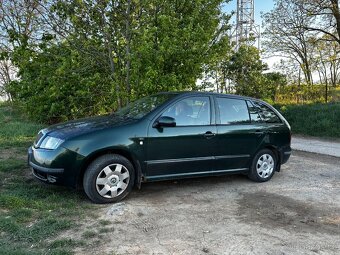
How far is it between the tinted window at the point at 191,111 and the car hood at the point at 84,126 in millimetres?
676

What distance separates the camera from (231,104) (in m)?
6.11

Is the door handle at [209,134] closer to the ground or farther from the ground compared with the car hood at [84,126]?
closer to the ground

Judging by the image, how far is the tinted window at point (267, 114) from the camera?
6.54 metres

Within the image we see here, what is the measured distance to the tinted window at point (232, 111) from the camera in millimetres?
5930

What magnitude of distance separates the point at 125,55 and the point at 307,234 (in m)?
5.44

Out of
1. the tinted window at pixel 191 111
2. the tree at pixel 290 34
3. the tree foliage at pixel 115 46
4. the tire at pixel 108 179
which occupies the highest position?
the tree at pixel 290 34

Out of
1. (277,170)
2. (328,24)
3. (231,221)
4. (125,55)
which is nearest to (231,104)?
(277,170)

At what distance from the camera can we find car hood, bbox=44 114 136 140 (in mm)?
4891

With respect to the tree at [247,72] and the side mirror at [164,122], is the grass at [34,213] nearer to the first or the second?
the side mirror at [164,122]

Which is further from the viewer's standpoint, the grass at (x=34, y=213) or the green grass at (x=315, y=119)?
the green grass at (x=315, y=119)

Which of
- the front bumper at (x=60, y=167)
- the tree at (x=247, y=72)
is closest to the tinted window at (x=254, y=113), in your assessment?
the front bumper at (x=60, y=167)

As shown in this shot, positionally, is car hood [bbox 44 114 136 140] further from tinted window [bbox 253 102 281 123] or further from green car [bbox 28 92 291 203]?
tinted window [bbox 253 102 281 123]

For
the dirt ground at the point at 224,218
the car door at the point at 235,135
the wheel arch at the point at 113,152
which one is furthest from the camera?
the car door at the point at 235,135

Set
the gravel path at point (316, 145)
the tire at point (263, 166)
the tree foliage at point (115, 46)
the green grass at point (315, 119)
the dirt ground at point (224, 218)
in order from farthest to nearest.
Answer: the green grass at point (315, 119), the gravel path at point (316, 145), the tree foliage at point (115, 46), the tire at point (263, 166), the dirt ground at point (224, 218)
